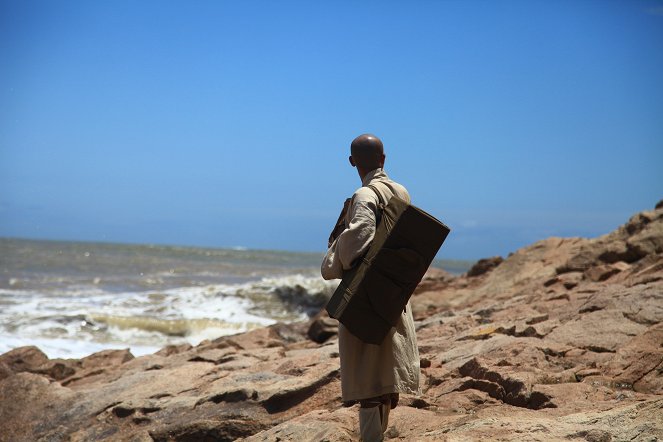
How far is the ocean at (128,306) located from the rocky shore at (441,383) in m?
4.14

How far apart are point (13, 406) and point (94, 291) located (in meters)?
14.9

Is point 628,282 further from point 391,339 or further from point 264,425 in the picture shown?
point 391,339

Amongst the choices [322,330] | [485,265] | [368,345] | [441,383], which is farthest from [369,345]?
[485,265]

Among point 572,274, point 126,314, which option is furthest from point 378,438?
point 126,314

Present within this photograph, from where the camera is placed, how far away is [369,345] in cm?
429

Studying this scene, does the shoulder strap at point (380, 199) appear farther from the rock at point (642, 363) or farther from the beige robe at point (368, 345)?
the rock at point (642, 363)

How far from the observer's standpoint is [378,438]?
14.4 ft

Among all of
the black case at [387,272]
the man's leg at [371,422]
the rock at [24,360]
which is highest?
the black case at [387,272]

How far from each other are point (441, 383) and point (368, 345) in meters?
2.21

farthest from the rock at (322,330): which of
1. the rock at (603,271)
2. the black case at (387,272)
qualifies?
the black case at (387,272)

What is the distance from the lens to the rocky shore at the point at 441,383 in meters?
4.86

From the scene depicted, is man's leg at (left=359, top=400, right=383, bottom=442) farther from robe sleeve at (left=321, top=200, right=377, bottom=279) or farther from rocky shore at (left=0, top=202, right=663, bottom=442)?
robe sleeve at (left=321, top=200, right=377, bottom=279)

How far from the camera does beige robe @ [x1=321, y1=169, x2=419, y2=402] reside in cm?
412

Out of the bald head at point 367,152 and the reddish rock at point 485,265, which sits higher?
the bald head at point 367,152
